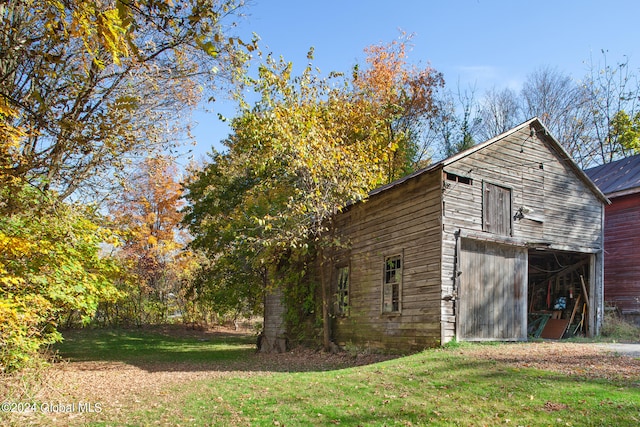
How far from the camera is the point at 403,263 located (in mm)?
14320

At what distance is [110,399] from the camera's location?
363 inches

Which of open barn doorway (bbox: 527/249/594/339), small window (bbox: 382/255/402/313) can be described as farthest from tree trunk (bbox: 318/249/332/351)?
open barn doorway (bbox: 527/249/594/339)

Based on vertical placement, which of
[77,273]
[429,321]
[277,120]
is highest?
[277,120]

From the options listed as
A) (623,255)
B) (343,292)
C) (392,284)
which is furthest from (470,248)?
(623,255)

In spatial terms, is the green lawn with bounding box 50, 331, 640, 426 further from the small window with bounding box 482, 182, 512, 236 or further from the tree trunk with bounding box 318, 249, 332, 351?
the tree trunk with bounding box 318, 249, 332, 351

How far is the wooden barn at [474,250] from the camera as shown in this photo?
43.6 ft

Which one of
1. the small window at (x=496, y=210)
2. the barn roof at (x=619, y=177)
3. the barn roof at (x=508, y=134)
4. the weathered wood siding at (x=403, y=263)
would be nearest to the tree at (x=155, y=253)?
the weathered wood siding at (x=403, y=263)

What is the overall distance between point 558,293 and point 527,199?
4.68 meters

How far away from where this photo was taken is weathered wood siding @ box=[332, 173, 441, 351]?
43.4ft

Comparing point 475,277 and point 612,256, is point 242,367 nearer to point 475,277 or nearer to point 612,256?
point 475,277

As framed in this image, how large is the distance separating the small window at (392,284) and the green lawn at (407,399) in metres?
3.41

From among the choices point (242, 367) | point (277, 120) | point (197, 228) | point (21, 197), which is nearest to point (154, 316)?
point (197, 228)

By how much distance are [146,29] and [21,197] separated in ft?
11.9

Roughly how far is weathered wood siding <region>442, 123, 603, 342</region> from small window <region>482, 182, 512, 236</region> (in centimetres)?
16
